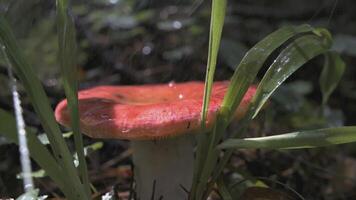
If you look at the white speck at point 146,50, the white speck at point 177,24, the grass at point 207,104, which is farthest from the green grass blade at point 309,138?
the white speck at point 146,50

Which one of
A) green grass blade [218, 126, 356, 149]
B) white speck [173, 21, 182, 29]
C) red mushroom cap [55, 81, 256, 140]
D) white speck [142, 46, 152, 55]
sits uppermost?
red mushroom cap [55, 81, 256, 140]

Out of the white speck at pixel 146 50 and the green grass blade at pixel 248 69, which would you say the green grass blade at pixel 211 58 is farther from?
the white speck at pixel 146 50

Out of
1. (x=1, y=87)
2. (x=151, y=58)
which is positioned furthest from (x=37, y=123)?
(x=151, y=58)

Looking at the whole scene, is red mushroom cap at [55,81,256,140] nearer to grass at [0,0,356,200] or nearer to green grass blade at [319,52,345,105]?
grass at [0,0,356,200]

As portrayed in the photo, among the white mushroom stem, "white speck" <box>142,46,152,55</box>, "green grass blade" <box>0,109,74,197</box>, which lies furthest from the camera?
"white speck" <box>142,46,152,55</box>

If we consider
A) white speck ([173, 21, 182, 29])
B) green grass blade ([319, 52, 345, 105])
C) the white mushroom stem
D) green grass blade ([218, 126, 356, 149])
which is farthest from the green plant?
white speck ([173, 21, 182, 29])

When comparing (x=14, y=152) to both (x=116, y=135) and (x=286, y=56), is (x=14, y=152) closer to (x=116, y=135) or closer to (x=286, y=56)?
(x=116, y=135)
